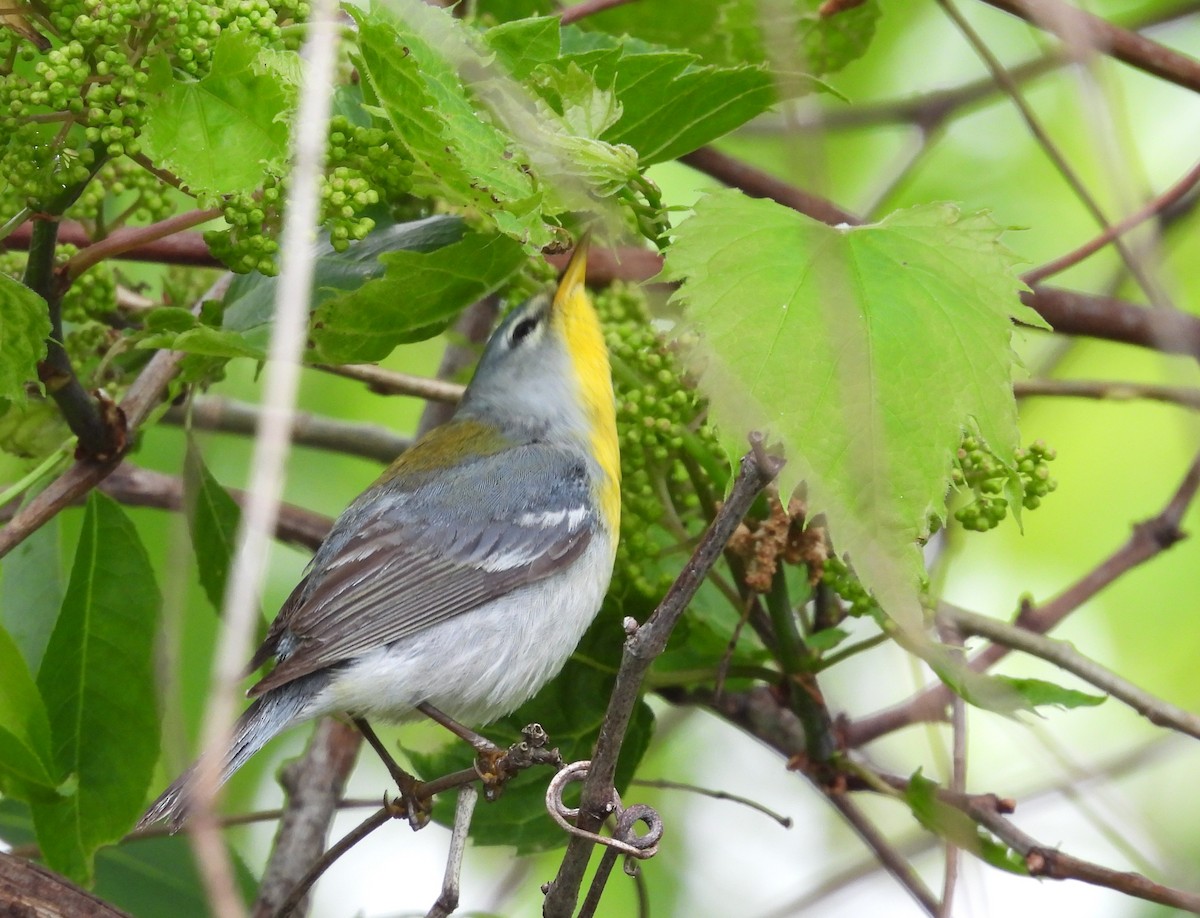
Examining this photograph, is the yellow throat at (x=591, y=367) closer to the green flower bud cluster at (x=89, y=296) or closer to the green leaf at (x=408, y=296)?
the green leaf at (x=408, y=296)

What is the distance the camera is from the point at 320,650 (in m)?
2.26

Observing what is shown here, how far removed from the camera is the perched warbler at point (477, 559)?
229 cm

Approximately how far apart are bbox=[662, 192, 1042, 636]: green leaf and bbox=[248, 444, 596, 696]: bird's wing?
103cm

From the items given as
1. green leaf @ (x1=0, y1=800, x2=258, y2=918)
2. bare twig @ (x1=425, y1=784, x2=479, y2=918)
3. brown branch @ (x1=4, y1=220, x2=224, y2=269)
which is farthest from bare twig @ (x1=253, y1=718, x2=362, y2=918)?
brown branch @ (x1=4, y1=220, x2=224, y2=269)

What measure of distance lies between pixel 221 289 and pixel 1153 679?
2.54 meters

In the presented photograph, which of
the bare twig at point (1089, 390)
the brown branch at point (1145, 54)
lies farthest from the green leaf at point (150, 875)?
the brown branch at point (1145, 54)

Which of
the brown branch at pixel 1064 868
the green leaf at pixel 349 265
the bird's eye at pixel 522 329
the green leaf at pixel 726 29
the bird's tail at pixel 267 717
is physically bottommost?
the bird's tail at pixel 267 717

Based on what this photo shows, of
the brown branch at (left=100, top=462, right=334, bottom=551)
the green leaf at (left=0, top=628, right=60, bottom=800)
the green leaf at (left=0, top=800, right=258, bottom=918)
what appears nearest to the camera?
the green leaf at (left=0, top=628, right=60, bottom=800)

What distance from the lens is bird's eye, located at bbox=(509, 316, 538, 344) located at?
2758 mm

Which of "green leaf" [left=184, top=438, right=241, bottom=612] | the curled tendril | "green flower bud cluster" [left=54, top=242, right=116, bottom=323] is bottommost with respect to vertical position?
the curled tendril

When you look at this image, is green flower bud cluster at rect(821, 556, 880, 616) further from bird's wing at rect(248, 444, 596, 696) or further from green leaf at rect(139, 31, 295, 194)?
green leaf at rect(139, 31, 295, 194)

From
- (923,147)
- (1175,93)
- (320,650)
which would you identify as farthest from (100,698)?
(1175,93)

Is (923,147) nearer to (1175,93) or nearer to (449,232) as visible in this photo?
(1175,93)

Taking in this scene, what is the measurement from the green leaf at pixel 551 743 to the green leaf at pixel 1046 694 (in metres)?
0.70
